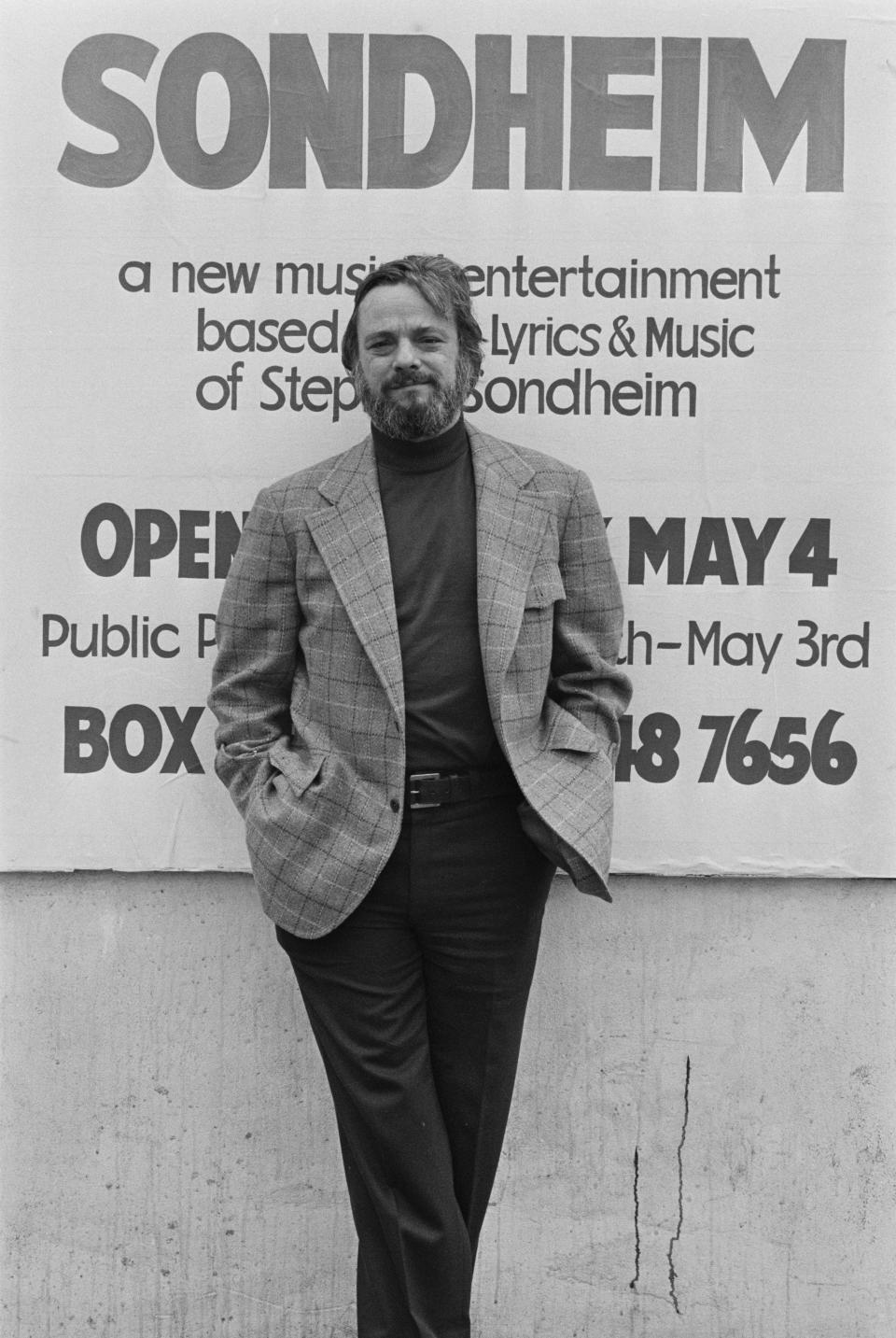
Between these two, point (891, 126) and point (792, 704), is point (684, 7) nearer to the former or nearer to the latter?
point (891, 126)

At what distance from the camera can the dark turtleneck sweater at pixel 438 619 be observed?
8.54 feet

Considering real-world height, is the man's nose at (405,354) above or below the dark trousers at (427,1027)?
above

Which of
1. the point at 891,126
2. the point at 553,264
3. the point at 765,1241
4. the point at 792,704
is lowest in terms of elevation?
the point at 765,1241

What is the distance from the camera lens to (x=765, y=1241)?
3.20 meters

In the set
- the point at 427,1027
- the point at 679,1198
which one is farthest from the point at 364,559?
the point at 679,1198

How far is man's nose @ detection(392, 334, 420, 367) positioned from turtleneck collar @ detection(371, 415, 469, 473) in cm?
14

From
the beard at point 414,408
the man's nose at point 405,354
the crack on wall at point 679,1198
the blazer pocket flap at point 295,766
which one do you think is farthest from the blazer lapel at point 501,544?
the crack on wall at point 679,1198

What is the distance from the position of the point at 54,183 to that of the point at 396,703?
1.46 metres

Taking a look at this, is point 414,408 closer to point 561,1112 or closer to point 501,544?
point 501,544

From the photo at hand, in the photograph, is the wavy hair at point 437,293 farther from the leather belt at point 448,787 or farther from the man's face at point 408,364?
the leather belt at point 448,787

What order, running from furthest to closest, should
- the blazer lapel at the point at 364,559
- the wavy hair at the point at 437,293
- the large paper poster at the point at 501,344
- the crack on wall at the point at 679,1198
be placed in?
the crack on wall at the point at 679,1198, the large paper poster at the point at 501,344, the wavy hair at the point at 437,293, the blazer lapel at the point at 364,559

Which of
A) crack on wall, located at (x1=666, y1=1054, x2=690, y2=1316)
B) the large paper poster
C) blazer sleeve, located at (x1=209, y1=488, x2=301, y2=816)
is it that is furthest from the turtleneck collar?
crack on wall, located at (x1=666, y1=1054, x2=690, y2=1316)

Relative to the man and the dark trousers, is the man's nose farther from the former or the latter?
the dark trousers

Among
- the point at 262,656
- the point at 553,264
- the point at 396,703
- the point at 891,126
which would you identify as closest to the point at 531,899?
the point at 396,703
